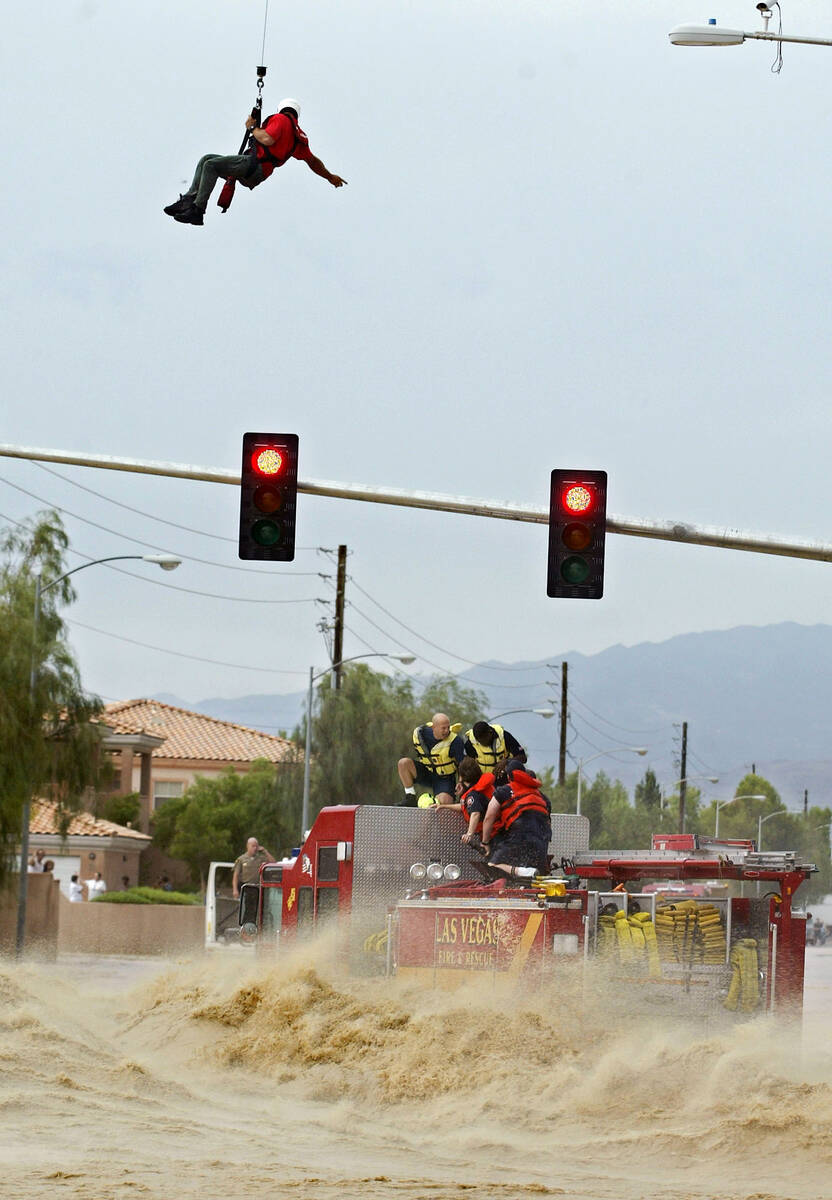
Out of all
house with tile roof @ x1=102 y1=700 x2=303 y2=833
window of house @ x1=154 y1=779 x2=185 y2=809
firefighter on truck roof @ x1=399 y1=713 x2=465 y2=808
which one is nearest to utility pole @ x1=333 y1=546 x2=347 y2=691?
house with tile roof @ x1=102 y1=700 x2=303 y2=833

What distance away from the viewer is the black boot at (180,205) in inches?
477

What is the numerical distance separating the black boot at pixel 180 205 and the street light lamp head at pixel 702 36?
421cm

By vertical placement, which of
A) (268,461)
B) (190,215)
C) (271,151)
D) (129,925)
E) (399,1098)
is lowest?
(129,925)

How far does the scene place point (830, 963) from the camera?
46.3 metres

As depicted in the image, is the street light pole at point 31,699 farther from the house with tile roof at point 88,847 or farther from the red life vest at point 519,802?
the house with tile roof at point 88,847

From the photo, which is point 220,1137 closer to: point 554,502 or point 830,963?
point 554,502

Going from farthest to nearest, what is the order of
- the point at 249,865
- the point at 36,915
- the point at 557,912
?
the point at 36,915 → the point at 249,865 → the point at 557,912

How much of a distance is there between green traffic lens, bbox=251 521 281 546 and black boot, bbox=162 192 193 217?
2.87 metres

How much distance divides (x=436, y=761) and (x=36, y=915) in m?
22.0

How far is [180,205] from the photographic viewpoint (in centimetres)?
1213

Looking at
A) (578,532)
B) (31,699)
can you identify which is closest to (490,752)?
(578,532)

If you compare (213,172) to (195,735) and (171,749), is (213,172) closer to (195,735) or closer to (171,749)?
(171,749)

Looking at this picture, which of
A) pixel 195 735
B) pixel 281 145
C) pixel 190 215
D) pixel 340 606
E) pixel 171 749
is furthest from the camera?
pixel 195 735

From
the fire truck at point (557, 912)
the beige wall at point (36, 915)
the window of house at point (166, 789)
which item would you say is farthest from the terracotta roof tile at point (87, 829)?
the fire truck at point (557, 912)
